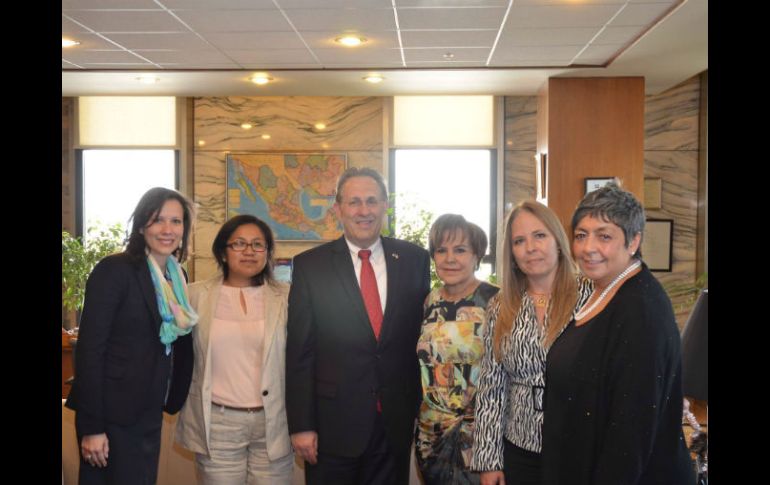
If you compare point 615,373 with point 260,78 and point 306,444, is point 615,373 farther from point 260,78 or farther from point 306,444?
point 260,78

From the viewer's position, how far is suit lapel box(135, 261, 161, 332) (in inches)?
114

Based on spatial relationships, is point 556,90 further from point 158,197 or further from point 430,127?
point 158,197

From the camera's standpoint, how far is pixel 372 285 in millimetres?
3160

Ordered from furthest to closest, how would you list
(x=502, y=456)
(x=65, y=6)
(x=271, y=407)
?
(x=65, y=6) → (x=271, y=407) → (x=502, y=456)

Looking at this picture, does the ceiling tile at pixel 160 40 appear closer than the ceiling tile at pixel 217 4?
No

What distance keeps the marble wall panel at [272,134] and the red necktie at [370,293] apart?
19.4 feet

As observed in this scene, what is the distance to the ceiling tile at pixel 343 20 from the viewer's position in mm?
5289

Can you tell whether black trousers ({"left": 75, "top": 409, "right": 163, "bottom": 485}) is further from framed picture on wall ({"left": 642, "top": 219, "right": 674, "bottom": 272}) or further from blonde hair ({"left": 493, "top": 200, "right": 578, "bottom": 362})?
framed picture on wall ({"left": 642, "top": 219, "right": 674, "bottom": 272})

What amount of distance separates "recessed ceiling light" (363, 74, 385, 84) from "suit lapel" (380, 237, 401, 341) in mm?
4551

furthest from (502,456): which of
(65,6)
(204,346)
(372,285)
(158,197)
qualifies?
(65,6)

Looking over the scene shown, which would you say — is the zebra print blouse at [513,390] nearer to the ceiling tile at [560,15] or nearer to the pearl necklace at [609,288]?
the pearl necklace at [609,288]

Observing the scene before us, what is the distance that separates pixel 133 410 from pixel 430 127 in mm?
6866

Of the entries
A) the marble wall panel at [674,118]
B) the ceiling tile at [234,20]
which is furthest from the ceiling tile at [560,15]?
the marble wall panel at [674,118]

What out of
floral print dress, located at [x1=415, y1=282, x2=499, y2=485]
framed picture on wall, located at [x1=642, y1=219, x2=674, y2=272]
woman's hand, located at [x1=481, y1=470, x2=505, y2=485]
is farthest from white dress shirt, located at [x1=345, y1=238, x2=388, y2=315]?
framed picture on wall, located at [x1=642, y1=219, x2=674, y2=272]
